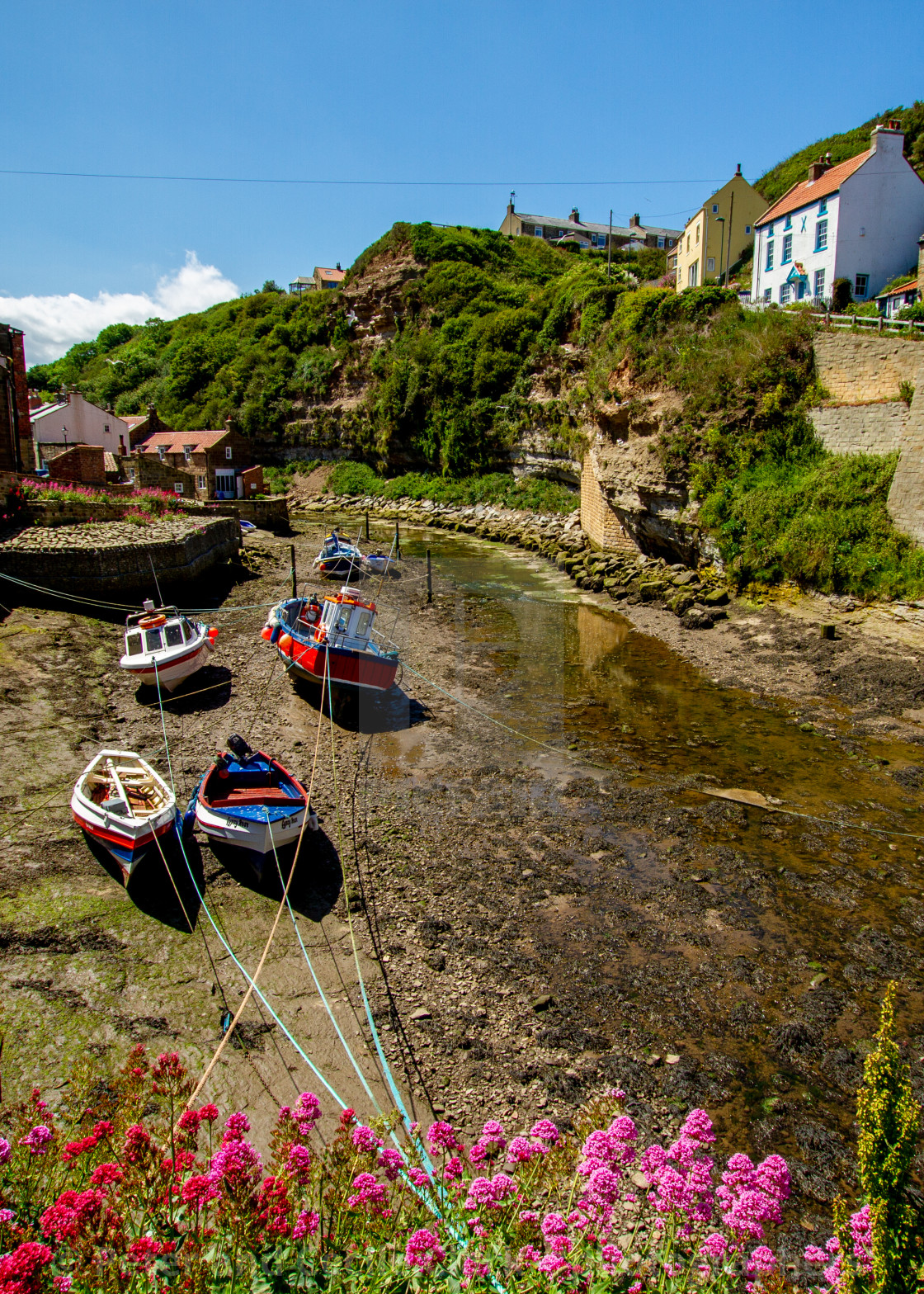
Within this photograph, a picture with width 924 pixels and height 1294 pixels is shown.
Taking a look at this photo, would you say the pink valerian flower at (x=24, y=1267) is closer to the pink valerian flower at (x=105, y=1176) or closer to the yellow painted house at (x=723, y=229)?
the pink valerian flower at (x=105, y=1176)

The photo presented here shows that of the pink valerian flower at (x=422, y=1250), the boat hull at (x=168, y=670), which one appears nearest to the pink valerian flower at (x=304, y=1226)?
the pink valerian flower at (x=422, y=1250)

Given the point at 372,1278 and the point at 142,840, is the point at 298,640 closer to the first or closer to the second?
the point at 142,840

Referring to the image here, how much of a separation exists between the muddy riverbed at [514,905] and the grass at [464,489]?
29812 mm

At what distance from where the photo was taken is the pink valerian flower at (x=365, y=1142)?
390cm

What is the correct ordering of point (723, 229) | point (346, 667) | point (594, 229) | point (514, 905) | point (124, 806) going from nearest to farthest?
point (514, 905) < point (124, 806) < point (346, 667) < point (723, 229) < point (594, 229)

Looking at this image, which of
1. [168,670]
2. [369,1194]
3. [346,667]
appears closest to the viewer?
[369,1194]

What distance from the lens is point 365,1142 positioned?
12.8ft

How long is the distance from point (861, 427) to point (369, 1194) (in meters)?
25.8

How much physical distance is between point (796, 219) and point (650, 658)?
25425mm

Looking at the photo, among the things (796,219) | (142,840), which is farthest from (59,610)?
(796,219)

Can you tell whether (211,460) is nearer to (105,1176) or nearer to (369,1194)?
(105,1176)

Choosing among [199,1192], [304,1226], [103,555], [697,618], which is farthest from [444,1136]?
[103,555]

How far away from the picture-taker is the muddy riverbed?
24.7ft

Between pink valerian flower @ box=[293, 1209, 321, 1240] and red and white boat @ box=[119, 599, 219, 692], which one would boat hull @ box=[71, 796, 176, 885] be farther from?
pink valerian flower @ box=[293, 1209, 321, 1240]
